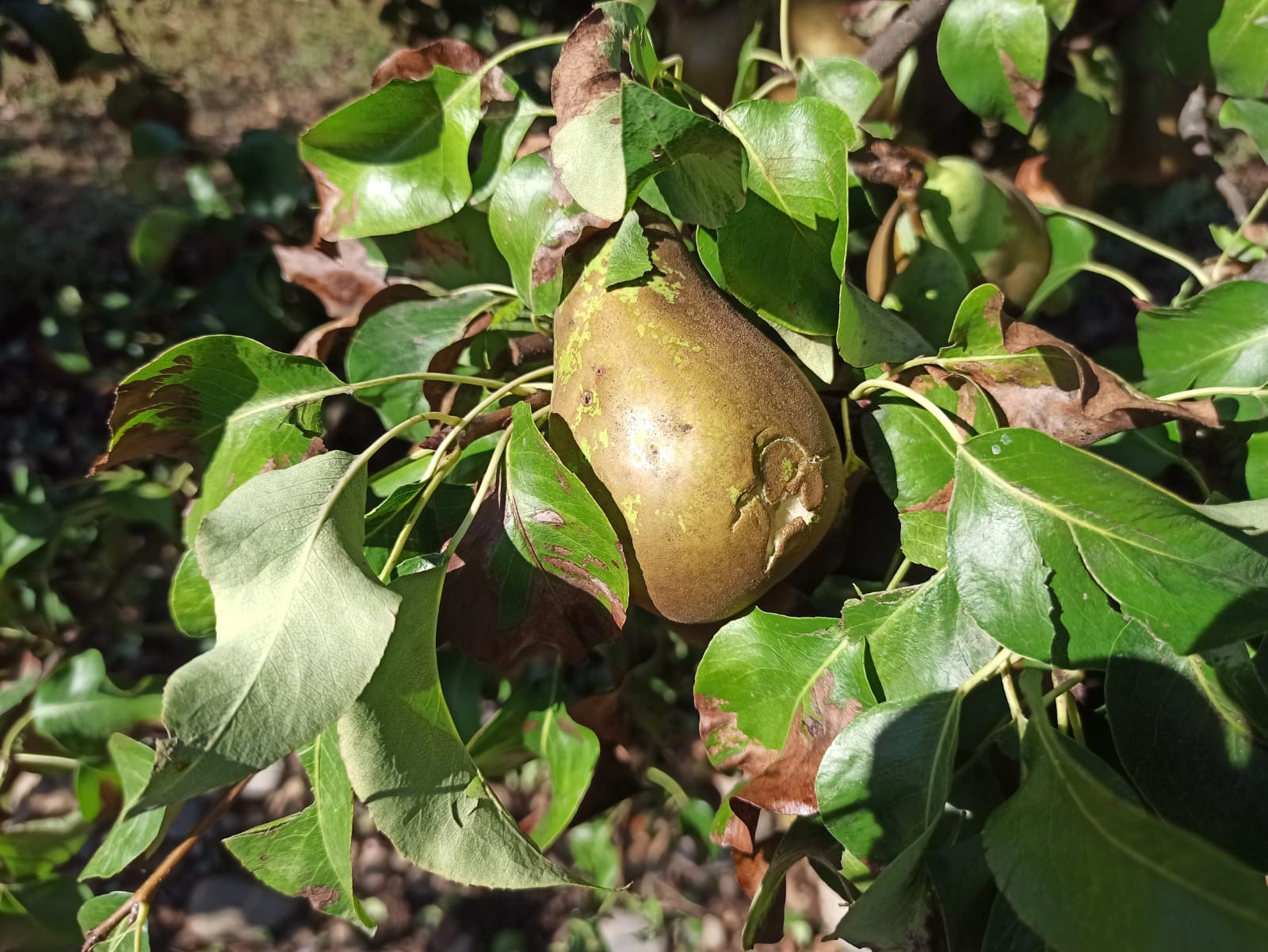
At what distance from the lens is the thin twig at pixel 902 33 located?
0.86 m

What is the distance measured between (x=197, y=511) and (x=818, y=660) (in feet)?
1.88

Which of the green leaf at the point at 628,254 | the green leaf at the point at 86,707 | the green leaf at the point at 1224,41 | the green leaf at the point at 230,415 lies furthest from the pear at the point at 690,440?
the green leaf at the point at 86,707

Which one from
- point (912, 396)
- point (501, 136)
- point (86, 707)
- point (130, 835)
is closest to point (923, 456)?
point (912, 396)

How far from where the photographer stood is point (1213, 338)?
0.73m

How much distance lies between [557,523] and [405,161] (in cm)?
39

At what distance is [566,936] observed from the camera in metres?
1.53

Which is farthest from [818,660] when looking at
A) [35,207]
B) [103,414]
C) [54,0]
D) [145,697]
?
[35,207]

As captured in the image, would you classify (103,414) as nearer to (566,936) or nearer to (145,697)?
(145,697)

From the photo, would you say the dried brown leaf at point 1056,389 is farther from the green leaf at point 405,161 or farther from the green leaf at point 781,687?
the green leaf at point 405,161

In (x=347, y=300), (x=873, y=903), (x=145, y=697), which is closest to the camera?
(x=873, y=903)

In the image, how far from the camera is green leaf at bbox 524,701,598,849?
35.6 inches

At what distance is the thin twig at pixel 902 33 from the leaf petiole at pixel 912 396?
0.40 m

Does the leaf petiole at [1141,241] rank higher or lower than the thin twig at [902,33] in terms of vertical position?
lower

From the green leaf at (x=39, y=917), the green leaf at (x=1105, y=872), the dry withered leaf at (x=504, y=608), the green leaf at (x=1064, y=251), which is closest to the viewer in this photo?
the green leaf at (x=1105, y=872)
